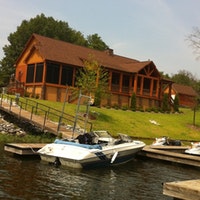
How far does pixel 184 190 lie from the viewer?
28.5 feet

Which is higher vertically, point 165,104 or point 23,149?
point 165,104

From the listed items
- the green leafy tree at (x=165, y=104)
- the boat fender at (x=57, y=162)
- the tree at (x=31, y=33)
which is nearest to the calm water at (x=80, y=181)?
the boat fender at (x=57, y=162)

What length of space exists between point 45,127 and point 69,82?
18.8 m

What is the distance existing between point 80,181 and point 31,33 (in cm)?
6501

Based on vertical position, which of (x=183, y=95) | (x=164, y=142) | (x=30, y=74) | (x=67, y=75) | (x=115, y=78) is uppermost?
(x=115, y=78)

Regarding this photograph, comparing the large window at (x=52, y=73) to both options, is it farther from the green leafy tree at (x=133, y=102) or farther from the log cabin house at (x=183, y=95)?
the log cabin house at (x=183, y=95)

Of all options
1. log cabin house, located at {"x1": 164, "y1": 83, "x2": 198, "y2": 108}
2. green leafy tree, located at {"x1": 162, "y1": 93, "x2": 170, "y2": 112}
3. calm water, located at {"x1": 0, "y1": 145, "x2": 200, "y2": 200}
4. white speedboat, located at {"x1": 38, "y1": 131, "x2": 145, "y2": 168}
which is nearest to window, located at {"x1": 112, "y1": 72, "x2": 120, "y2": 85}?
green leafy tree, located at {"x1": 162, "y1": 93, "x2": 170, "y2": 112}

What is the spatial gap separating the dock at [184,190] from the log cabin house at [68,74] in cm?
2740

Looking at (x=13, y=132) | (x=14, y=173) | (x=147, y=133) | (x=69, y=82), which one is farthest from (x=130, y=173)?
(x=69, y=82)

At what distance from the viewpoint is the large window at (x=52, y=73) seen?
39.2 metres

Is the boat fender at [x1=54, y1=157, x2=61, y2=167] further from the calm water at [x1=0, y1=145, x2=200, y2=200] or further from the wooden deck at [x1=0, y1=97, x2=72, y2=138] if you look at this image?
the wooden deck at [x1=0, y1=97, x2=72, y2=138]

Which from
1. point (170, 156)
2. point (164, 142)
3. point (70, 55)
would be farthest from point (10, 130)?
point (70, 55)

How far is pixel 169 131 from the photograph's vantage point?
1330 inches

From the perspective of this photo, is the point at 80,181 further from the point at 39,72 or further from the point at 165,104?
the point at 165,104
